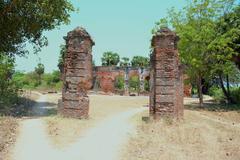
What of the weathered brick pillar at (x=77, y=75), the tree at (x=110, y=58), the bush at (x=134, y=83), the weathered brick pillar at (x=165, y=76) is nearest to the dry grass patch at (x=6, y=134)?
the weathered brick pillar at (x=77, y=75)

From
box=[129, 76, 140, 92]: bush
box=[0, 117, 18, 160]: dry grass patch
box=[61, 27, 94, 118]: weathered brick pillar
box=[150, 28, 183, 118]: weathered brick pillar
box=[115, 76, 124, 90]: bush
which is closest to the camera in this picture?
box=[0, 117, 18, 160]: dry grass patch

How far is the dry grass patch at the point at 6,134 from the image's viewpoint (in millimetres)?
9426

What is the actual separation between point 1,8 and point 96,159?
10.3 meters

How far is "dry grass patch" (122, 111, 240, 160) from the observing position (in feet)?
32.7

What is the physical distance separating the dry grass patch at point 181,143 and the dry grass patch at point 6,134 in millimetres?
3044

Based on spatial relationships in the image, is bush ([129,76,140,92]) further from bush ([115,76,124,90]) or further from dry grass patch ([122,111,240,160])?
dry grass patch ([122,111,240,160])

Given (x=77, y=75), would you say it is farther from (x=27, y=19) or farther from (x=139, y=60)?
(x=139, y=60)

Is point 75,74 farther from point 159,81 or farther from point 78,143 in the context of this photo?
point 78,143

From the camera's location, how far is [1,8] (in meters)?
16.7

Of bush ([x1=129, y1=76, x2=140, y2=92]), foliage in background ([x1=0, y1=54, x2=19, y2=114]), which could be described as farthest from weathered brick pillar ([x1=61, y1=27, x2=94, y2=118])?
bush ([x1=129, y1=76, x2=140, y2=92])

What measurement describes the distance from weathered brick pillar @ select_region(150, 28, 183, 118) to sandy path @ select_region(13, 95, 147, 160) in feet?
5.82

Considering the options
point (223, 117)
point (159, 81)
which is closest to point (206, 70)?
point (223, 117)

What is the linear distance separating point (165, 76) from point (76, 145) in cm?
567

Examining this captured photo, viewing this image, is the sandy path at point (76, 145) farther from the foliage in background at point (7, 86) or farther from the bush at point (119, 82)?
the bush at point (119, 82)
